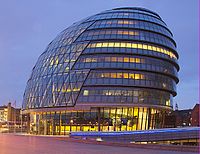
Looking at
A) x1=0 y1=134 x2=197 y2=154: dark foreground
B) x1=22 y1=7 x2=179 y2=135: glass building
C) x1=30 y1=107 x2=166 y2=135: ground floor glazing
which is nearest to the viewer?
x1=0 y1=134 x2=197 y2=154: dark foreground

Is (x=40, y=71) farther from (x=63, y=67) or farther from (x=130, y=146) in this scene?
(x=130, y=146)

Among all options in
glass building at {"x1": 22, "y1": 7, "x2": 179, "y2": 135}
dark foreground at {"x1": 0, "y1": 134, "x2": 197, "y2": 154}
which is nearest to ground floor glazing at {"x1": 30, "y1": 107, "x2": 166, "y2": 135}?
glass building at {"x1": 22, "y1": 7, "x2": 179, "y2": 135}

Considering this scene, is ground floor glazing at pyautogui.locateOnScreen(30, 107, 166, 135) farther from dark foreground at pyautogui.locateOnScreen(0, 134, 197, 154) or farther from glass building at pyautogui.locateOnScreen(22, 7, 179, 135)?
dark foreground at pyautogui.locateOnScreen(0, 134, 197, 154)

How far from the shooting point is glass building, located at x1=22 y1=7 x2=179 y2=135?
239ft

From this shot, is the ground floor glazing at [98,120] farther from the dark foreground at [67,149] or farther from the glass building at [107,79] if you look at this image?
the dark foreground at [67,149]

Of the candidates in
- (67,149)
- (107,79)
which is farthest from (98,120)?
(67,149)

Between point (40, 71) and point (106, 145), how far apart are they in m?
54.6

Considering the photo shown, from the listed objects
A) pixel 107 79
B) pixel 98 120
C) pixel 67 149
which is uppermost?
pixel 107 79

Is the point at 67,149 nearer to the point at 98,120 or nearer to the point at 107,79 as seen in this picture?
the point at 98,120

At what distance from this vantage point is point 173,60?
82.9 m

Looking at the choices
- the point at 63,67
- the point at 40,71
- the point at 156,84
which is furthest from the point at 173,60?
the point at 40,71

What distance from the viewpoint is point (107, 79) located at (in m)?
73.1

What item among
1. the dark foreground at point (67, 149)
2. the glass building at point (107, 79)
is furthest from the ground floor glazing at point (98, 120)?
the dark foreground at point (67, 149)

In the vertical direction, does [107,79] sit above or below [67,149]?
above
